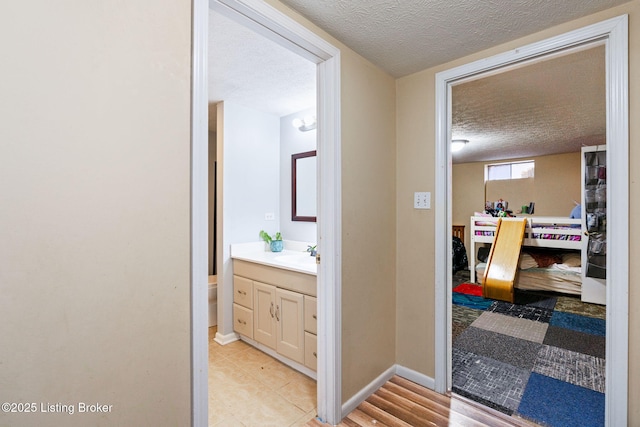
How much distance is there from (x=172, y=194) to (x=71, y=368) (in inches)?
22.9

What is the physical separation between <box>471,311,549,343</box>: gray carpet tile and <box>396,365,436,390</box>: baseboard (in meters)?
1.37

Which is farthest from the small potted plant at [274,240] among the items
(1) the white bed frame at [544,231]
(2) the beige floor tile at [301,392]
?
(1) the white bed frame at [544,231]

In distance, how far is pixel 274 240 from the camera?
311 cm

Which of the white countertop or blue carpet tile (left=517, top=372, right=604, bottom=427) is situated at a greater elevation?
the white countertop

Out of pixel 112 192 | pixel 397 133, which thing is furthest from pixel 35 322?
pixel 397 133

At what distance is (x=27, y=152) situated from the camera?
81 cm

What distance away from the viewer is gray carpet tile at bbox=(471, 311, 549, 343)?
292 centimetres

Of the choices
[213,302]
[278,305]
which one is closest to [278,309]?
[278,305]

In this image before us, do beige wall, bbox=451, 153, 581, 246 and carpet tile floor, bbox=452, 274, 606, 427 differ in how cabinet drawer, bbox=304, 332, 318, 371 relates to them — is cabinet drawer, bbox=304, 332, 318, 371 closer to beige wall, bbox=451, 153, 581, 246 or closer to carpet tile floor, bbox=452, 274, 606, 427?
carpet tile floor, bbox=452, 274, 606, 427

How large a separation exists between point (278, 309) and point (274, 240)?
85cm

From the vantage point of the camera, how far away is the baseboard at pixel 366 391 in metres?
1.82

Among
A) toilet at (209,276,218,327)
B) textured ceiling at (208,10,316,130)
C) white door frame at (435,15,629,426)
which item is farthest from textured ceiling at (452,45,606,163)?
toilet at (209,276,218,327)

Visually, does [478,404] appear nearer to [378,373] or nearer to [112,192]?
[378,373]

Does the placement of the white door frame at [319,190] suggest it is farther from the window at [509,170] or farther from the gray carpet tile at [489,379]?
the window at [509,170]
